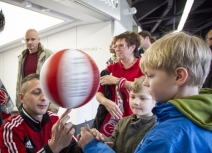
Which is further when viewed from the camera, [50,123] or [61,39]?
[61,39]

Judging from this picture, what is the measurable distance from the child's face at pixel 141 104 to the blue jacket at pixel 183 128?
0.86 meters

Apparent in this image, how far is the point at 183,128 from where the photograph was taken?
907mm

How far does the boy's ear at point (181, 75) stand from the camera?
0.99m

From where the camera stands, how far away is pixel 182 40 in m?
1.02

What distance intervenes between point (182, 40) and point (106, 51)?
13.5 ft

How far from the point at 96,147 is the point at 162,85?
479 millimetres

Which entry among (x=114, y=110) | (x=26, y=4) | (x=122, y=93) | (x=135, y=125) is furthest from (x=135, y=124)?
(x=26, y=4)

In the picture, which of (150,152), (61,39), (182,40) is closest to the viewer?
(150,152)

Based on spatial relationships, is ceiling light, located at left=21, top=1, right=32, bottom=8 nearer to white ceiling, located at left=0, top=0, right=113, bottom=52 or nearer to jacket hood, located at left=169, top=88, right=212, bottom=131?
white ceiling, located at left=0, top=0, right=113, bottom=52

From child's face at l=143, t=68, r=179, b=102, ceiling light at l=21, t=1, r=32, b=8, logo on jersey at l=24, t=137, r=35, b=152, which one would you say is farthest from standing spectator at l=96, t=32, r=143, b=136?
ceiling light at l=21, t=1, r=32, b=8

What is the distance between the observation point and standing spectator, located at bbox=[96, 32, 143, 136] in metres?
2.29

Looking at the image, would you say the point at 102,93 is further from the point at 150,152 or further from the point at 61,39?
the point at 61,39

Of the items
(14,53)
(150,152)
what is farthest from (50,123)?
(14,53)

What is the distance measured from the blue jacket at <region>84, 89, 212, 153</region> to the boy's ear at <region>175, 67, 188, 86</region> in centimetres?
7
